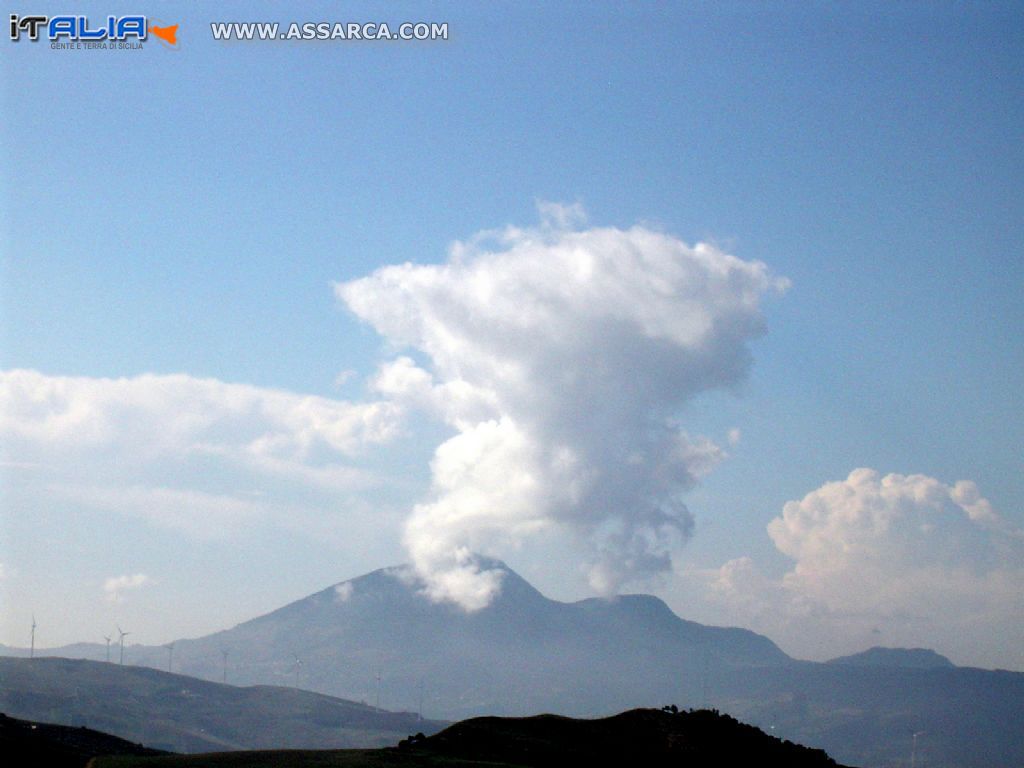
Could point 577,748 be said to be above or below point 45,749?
below

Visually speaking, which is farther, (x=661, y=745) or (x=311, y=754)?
(x=661, y=745)

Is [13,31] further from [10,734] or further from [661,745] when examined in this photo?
[661,745]

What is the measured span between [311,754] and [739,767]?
1678 inches

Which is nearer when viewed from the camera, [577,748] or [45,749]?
[577,748]

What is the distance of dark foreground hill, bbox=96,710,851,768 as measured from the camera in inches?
3450

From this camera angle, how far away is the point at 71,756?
104 metres

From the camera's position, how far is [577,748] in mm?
105125

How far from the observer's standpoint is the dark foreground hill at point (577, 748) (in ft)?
287

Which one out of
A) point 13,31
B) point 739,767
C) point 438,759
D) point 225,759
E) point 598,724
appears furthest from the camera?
point 598,724

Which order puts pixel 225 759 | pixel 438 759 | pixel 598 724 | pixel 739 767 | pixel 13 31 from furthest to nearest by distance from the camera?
1. pixel 598 724
2. pixel 739 767
3. pixel 13 31
4. pixel 438 759
5. pixel 225 759

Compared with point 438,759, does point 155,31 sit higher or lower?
higher

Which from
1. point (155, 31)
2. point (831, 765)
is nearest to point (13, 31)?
point (155, 31)

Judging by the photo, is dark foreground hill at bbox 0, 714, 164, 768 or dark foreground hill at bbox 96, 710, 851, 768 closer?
dark foreground hill at bbox 96, 710, 851, 768

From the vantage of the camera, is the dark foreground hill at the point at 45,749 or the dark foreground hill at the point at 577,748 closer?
the dark foreground hill at the point at 577,748
